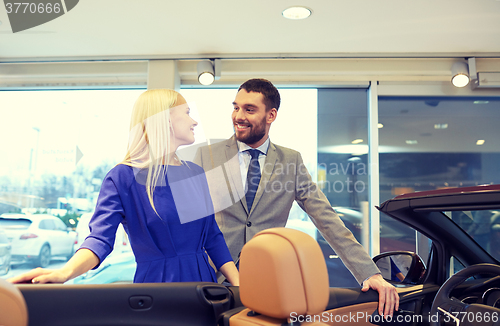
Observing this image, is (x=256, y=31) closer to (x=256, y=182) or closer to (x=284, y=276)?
(x=256, y=182)

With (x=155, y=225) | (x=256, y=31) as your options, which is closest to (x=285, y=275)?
(x=155, y=225)

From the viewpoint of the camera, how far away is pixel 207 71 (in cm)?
348

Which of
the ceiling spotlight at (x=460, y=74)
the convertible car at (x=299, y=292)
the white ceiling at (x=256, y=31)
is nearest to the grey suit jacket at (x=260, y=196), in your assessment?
the convertible car at (x=299, y=292)

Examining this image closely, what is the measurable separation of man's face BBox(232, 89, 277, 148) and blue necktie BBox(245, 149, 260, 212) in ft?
0.14

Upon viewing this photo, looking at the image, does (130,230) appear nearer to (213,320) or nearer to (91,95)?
(213,320)

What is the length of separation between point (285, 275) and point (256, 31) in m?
2.89

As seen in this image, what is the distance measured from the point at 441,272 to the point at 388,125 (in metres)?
2.99

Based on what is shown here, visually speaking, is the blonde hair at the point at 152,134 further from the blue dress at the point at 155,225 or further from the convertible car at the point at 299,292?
the convertible car at the point at 299,292

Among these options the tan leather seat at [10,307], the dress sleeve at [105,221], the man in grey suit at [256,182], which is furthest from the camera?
the man in grey suit at [256,182]

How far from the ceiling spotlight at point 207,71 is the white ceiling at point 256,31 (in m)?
0.11

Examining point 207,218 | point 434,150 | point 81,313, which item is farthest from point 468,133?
point 81,313

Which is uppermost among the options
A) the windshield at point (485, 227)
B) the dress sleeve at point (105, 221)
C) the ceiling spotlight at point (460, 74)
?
the ceiling spotlight at point (460, 74)

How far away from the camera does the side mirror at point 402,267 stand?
126 centimetres

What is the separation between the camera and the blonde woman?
972 millimetres
